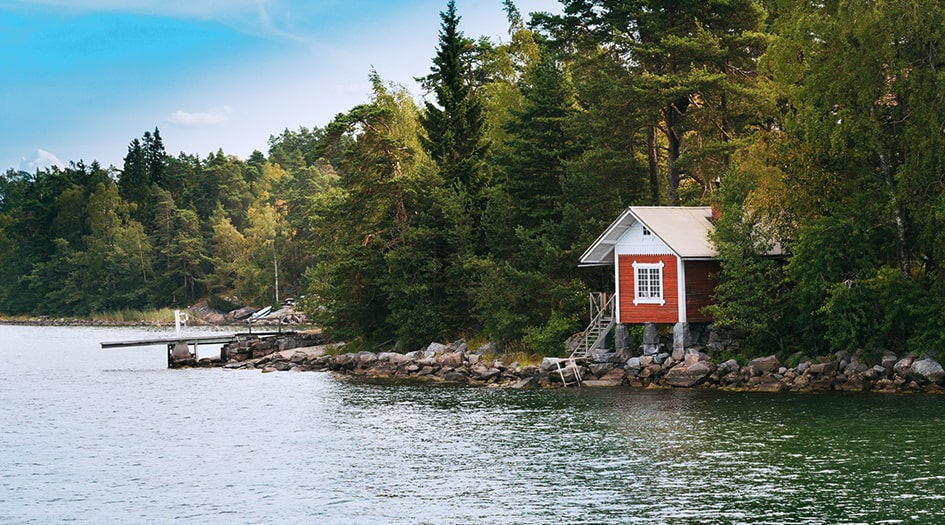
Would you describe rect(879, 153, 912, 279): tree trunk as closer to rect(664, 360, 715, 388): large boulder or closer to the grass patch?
rect(664, 360, 715, 388): large boulder

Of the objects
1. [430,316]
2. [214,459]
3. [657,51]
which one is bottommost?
[214,459]

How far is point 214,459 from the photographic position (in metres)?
28.4

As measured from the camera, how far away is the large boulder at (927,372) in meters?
34.8

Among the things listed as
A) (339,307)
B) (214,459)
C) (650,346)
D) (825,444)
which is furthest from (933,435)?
(339,307)

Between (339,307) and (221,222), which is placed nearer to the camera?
(339,307)

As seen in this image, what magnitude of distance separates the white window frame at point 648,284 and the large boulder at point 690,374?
9.44 feet

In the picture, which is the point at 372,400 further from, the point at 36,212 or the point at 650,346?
the point at 36,212

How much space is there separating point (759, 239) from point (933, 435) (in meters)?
Answer: 13.0

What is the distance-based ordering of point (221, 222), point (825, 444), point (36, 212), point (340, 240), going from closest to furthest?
point (825, 444), point (340, 240), point (221, 222), point (36, 212)

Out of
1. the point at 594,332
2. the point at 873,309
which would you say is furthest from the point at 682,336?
the point at 873,309

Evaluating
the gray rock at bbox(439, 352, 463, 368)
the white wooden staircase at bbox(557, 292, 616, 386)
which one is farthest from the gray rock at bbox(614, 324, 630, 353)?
the gray rock at bbox(439, 352, 463, 368)

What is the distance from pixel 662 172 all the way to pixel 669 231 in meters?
15.4

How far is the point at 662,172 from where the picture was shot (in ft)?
183

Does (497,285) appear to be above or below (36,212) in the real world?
below
